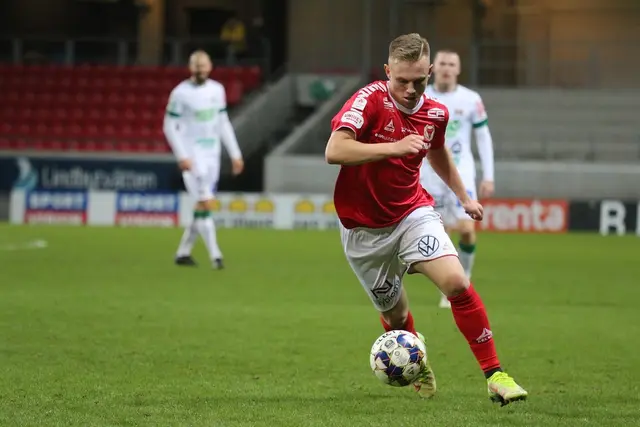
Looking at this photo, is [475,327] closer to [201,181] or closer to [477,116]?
[477,116]

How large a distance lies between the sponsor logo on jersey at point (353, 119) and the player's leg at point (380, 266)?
2.12ft

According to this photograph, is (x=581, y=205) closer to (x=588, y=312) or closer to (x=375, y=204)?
(x=588, y=312)

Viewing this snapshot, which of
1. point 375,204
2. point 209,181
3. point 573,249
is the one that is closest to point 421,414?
point 375,204

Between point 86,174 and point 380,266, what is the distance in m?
21.0

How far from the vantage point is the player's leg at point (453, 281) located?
20.6ft

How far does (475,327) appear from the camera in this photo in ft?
20.8

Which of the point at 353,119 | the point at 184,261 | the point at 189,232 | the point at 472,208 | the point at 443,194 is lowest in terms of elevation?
the point at 184,261

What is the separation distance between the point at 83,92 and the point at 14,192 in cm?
548


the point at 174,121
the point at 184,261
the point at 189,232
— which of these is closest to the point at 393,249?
the point at 174,121

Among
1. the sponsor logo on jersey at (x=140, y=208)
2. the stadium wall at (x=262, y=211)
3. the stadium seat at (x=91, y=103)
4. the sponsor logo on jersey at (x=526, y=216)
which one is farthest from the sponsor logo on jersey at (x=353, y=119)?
the stadium seat at (x=91, y=103)

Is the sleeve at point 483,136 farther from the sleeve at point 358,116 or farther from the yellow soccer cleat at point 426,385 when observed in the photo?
the sleeve at point 358,116

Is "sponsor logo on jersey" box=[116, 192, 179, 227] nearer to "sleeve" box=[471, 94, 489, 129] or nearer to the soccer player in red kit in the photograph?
"sleeve" box=[471, 94, 489, 129]

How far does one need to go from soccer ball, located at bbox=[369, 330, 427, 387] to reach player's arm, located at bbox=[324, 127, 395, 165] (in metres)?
1.03

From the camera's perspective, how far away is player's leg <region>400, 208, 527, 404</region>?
629cm
